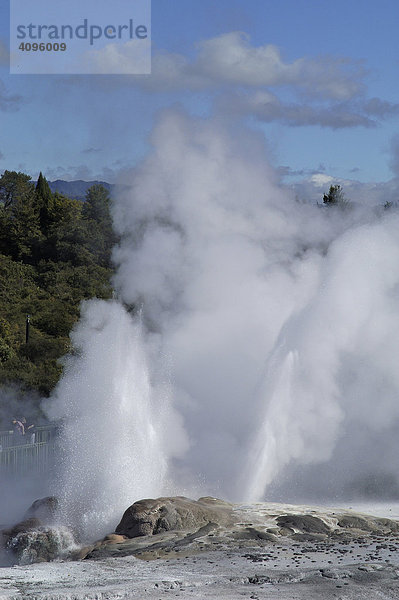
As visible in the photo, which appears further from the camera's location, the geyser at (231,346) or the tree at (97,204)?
the tree at (97,204)

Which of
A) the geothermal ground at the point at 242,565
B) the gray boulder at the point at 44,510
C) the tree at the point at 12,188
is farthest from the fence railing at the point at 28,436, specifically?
the tree at the point at 12,188

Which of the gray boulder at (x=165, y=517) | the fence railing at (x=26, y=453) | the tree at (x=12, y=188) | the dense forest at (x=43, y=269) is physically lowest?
the gray boulder at (x=165, y=517)

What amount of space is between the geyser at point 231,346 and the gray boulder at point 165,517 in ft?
5.55

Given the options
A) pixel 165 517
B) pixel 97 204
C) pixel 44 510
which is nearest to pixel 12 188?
pixel 97 204

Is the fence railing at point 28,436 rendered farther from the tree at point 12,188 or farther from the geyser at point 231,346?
the tree at point 12,188

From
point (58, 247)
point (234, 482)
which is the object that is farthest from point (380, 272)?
point (58, 247)

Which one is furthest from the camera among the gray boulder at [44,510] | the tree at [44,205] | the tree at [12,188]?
the tree at [12,188]

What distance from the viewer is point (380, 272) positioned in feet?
73.0

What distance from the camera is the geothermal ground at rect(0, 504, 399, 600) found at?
11242 mm

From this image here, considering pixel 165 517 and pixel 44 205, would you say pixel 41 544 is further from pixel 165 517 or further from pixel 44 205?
pixel 44 205

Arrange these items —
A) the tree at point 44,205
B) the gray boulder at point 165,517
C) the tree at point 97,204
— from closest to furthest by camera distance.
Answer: the gray boulder at point 165,517 → the tree at point 97,204 → the tree at point 44,205

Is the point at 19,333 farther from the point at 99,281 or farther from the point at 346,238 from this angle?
the point at 346,238

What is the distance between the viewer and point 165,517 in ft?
49.0

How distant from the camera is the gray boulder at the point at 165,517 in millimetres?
14742
